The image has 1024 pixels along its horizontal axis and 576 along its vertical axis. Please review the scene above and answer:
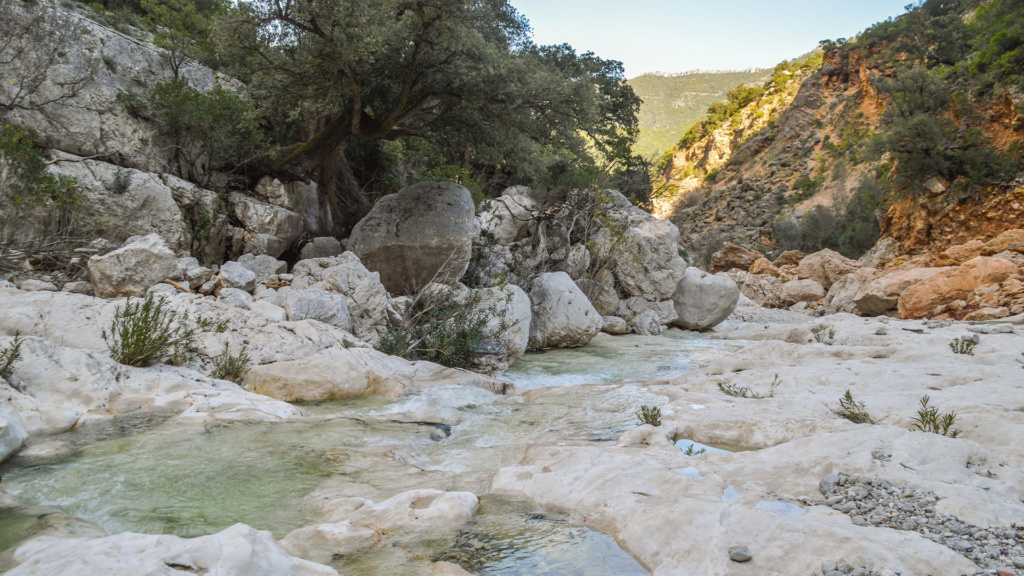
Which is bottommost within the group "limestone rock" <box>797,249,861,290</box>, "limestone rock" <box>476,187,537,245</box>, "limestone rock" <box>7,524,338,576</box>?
"limestone rock" <box>7,524,338,576</box>

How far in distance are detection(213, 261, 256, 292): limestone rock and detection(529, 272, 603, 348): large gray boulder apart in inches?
208

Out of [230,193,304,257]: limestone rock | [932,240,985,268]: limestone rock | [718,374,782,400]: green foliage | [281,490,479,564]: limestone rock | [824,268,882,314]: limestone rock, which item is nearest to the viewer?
[281,490,479,564]: limestone rock

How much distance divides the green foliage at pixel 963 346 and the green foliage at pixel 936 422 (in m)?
3.11

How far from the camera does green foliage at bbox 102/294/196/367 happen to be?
494cm

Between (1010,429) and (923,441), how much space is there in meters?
0.83

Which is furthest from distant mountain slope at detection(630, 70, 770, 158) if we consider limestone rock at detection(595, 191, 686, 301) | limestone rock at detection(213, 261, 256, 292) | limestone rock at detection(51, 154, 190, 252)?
limestone rock at detection(213, 261, 256, 292)

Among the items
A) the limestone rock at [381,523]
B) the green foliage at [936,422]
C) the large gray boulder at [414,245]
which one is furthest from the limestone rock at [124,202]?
the green foliage at [936,422]

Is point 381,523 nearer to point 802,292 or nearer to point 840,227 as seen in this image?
point 802,292

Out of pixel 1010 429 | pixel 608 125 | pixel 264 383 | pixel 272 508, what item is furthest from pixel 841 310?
pixel 272 508

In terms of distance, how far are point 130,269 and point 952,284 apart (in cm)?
1482

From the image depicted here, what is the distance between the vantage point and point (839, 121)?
42562 millimetres

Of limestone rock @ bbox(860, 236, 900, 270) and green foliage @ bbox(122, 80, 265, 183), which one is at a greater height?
green foliage @ bbox(122, 80, 265, 183)

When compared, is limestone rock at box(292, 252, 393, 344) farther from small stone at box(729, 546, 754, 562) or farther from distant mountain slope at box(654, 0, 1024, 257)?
distant mountain slope at box(654, 0, 1024, 257)

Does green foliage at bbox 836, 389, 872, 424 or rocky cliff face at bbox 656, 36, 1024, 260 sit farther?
rocky cliff face at bbox 656, 36, 1024, 260
